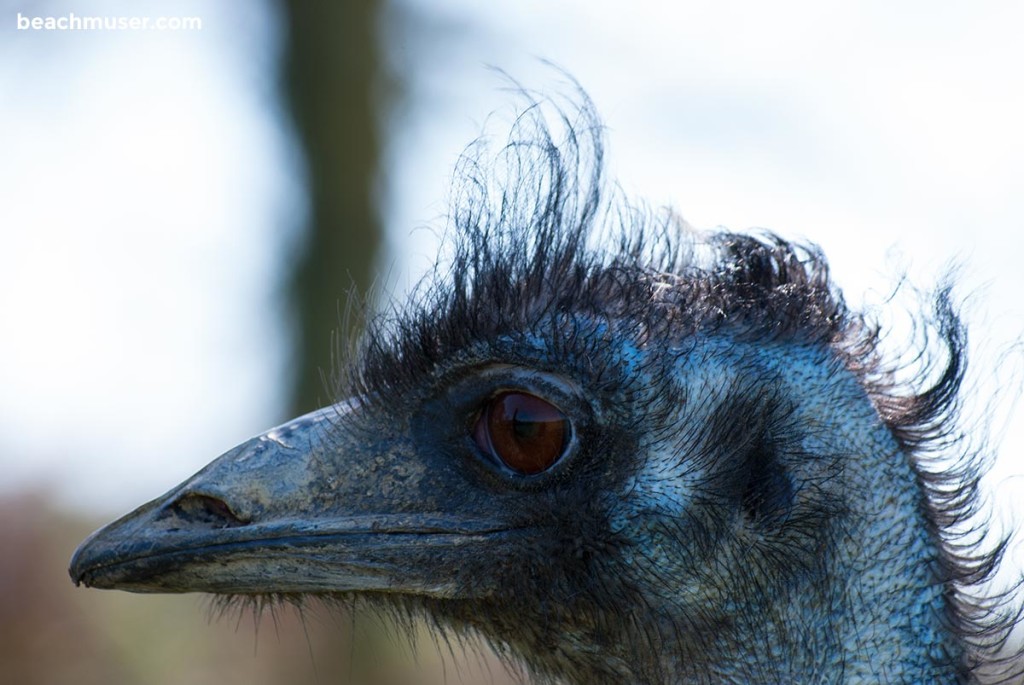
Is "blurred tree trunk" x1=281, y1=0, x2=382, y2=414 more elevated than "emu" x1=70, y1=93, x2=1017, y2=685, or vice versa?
"blurred tree trunk" x1=281, y1=0, x2=382, y2=414

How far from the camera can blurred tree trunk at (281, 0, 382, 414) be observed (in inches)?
350

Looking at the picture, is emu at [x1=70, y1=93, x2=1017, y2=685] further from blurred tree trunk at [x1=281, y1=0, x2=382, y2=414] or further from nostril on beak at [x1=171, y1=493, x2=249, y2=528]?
blurred tree trunk at [x1=281, y1=0, x2=382, y2=414]

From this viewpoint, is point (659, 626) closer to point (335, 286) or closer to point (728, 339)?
point (728, 339)

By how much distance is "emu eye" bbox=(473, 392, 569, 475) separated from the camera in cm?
266

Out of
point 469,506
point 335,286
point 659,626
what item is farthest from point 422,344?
point 335,286

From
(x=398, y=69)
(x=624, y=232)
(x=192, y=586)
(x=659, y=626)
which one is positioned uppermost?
(x=398, y=69)

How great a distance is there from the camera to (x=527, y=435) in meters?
2.66

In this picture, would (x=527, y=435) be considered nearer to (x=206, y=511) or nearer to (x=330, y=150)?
(x=206, y=511)

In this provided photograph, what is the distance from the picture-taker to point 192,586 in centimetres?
262

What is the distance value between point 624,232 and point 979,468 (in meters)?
0.98

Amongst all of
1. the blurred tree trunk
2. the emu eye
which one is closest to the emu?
the emu eye

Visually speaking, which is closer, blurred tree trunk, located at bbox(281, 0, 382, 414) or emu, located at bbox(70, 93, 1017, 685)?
emu, located at bbox(70, 93, 1017, 685)

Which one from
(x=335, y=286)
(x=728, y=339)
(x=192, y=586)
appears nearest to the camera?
(x=192, y=586)

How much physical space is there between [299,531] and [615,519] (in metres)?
0.63
